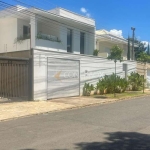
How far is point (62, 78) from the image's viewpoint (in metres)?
17.8

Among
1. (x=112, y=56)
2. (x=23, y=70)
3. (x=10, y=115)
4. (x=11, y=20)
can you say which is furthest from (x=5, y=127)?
(x=11, y=20)

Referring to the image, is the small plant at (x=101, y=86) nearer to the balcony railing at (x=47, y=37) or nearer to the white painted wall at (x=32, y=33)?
the white painted wall at (x=32, y=33)

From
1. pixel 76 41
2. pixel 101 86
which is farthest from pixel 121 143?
pixel 76 41

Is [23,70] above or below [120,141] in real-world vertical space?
above

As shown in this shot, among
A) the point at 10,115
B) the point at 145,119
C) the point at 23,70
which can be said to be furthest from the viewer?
the point at 23,70

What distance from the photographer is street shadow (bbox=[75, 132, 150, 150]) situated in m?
5.78

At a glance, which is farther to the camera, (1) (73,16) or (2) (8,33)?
(1) (73,16)

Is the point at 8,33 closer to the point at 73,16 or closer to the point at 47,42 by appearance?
the point at 47,42

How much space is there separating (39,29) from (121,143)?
20605mm

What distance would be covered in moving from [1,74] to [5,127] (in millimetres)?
8461

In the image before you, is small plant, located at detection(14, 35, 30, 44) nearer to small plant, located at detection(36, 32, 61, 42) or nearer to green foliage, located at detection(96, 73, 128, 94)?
small plant, located at detection(36, 32, 61, 42)

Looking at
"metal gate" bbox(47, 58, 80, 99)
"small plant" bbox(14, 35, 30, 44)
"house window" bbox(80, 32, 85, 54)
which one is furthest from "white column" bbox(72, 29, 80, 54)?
"metal gate" bbox(47, 58, 80, 99)

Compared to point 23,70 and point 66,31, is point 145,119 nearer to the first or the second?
point 23,70

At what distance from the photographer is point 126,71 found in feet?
86.1
